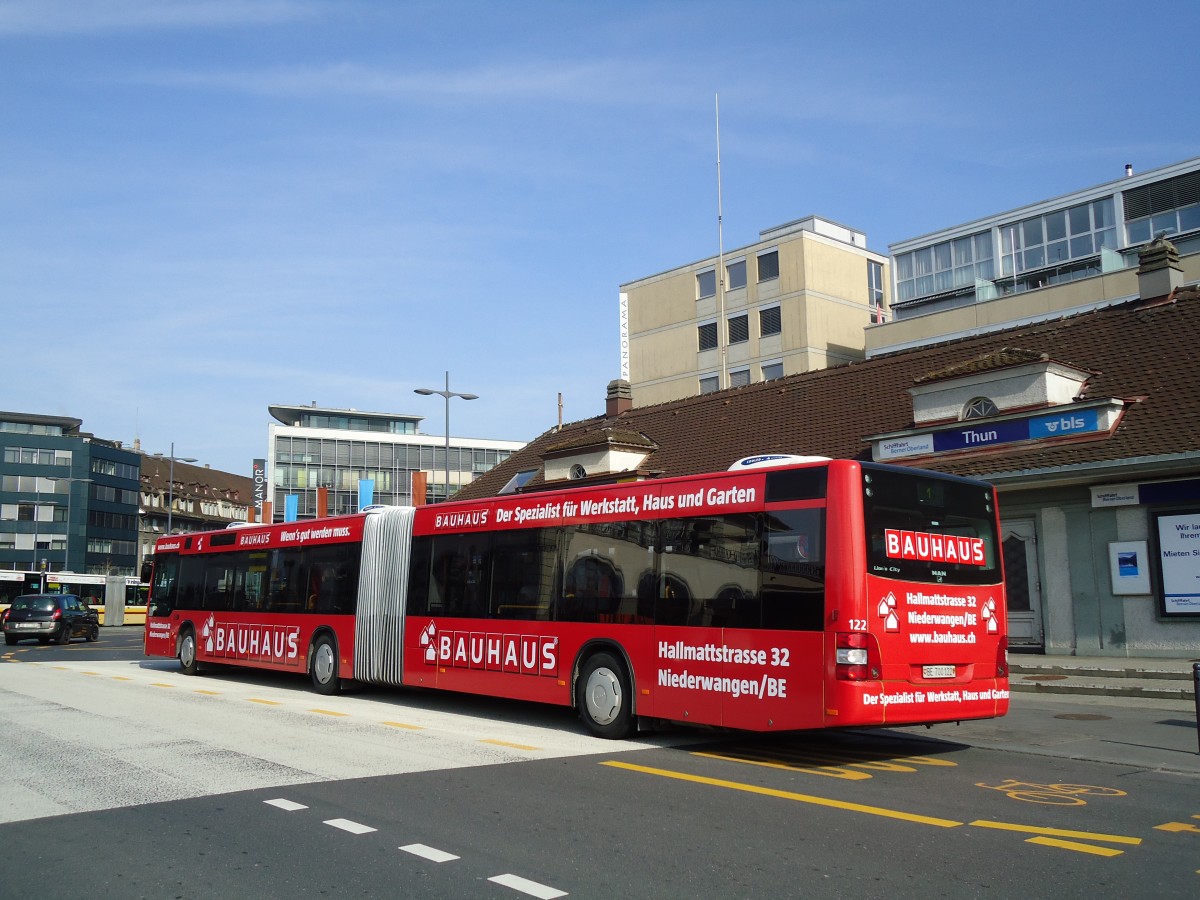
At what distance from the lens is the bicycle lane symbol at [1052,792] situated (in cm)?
816

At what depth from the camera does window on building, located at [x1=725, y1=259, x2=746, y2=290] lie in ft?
202

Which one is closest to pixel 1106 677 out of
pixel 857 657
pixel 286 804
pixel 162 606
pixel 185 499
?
pixel 857 657

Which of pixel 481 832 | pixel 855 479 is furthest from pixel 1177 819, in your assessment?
pixel 481 832

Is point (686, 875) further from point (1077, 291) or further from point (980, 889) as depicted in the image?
point (1077, 291)

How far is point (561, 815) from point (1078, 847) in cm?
340

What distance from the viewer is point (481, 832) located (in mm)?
6816

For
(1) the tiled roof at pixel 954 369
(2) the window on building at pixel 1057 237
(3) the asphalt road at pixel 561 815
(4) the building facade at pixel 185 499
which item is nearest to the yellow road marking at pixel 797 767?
(3) the asphalt road at pixel 561 815

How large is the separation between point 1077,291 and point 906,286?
1527 cm

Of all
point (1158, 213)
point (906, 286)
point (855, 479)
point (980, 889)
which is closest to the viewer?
point (980, 889)

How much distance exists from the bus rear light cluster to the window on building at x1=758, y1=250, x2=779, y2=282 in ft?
170

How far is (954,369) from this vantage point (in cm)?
2156

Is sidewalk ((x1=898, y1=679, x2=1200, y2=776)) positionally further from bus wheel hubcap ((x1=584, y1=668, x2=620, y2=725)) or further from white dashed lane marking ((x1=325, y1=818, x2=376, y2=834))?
white dashed lane marking ((x1=325, y1=818, x2=376, y2=834))

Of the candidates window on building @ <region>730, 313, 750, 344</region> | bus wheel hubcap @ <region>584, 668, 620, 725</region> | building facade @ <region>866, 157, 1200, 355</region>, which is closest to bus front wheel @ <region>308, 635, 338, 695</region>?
bus wheel hubcap @ <region>584, 668, 620, 725</region>

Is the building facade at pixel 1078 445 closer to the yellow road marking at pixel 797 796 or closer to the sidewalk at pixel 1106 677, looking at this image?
the sidewalk at pixel 1106 677
